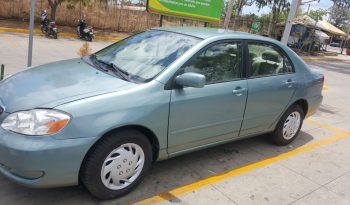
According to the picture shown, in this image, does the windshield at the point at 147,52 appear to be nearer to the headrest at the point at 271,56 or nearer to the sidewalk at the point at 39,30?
the headrest at the point at 271,56

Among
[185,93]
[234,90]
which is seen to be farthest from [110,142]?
[234,90]

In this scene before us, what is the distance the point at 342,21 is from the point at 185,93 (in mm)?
88267

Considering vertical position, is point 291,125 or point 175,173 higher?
point 291,125

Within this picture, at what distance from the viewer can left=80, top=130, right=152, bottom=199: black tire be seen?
10.1 feet

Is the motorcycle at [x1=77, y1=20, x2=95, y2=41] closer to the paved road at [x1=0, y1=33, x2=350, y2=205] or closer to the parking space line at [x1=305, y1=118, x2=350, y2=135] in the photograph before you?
the parking space line at [x1=305, y1=118, x2=350, y2=135]

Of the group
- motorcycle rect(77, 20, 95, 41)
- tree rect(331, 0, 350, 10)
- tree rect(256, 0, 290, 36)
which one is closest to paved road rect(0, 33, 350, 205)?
motorcycle rect(77, 20, 95, 41)

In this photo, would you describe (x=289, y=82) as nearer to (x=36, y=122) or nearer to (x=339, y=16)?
(x=36, y=122)

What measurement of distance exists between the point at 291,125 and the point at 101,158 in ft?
10.6

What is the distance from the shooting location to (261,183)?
4.13 meters

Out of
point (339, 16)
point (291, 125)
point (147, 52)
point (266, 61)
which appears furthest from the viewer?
point (339, 16)

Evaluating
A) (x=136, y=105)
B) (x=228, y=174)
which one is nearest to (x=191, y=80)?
(x=136, y=105)

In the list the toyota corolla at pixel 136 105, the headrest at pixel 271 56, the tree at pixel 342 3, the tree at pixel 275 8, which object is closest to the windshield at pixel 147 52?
the toyota corolla at pixel 136 105

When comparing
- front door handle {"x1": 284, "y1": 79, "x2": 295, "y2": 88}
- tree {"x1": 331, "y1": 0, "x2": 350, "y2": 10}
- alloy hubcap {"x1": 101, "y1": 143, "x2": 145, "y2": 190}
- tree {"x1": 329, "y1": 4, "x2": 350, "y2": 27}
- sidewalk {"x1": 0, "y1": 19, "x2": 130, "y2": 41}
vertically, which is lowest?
alloy hubcap {"x1": 101, "y1": 143, "x2": 145, "y2": 190}

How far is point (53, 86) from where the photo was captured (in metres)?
3.30
